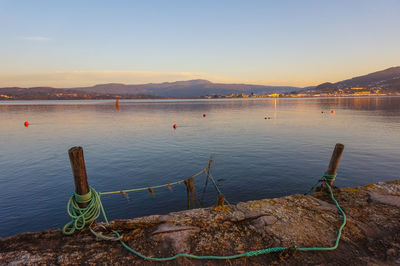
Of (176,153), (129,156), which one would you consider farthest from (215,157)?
(129,156)

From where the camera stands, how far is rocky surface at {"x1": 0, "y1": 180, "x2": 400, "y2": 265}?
241 inches

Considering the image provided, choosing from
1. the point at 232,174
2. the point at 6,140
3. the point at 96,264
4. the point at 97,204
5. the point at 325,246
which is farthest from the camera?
the point at 6,140

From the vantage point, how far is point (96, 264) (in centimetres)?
583

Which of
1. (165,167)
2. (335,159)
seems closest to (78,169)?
(335,159)

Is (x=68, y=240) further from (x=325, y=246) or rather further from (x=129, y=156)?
(x=129, y=156)

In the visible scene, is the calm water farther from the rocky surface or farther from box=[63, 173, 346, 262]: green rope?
the rocky surface

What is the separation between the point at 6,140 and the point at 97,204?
39.7 m

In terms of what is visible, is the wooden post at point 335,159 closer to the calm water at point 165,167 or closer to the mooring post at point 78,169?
the calm water at point 165,167

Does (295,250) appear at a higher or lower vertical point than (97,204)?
lower

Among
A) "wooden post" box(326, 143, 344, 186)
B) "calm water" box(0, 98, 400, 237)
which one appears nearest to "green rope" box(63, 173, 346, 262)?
"wooden post" box(326, 143, 344, 186)

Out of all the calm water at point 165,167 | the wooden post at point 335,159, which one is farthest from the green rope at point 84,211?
the wooden post at point 335,159

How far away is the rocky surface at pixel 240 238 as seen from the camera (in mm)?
6129

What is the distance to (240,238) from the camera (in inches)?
276

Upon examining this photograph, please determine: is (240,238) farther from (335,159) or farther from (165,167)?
(165,167)
